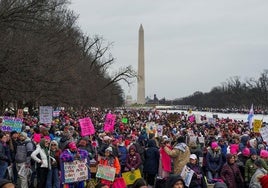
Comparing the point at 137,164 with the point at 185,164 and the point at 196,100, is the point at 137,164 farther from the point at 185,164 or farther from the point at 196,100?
the point at 196,100

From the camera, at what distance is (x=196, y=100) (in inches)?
6816

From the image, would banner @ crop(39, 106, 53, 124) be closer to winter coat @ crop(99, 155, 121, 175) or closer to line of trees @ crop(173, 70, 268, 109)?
winter coat @ crop(99, 155, 121, 175)

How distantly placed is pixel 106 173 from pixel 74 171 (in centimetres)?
68

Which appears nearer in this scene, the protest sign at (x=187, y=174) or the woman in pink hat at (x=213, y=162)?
the protest sign at (x=187, y=174)

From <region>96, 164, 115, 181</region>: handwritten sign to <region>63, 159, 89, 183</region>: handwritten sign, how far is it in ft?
1.35

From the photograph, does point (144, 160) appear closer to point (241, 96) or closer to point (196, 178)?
point (196, 178)

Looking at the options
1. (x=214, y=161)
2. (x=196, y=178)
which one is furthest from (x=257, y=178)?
(x=214, y=161)

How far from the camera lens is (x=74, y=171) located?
10023 millimetres

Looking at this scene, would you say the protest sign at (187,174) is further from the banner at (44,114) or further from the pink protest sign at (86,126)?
the banner at (44,114)

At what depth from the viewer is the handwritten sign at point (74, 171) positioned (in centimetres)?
994

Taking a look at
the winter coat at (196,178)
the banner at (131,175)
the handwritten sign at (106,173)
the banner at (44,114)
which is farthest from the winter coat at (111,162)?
the banner at (44,114)

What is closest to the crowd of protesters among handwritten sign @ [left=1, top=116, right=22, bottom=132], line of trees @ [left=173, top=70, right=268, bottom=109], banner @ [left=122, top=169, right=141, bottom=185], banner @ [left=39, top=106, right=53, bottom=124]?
banner @ [left=122, top=169, right=141, bottom=185]

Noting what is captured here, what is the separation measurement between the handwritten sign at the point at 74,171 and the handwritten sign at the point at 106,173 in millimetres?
411

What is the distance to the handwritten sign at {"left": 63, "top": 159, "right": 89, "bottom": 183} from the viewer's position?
9938 millimetres
